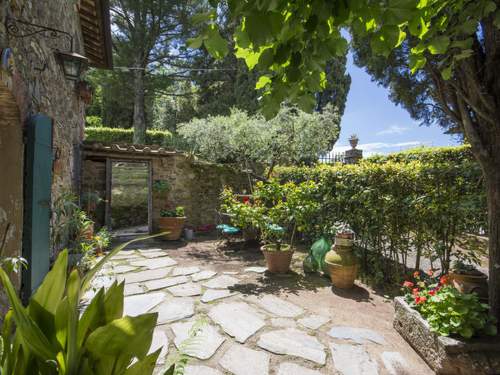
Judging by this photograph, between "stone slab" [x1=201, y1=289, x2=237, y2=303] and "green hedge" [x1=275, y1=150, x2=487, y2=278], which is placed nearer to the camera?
"green hedge" [x1=275, y1=150, x2=487, y2=278]

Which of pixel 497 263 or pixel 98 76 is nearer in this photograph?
pixel 497 263

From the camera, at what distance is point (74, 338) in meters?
0.90

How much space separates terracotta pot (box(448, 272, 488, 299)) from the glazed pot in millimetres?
1242

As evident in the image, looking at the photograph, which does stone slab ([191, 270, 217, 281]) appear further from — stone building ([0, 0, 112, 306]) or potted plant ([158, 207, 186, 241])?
potted plant ([158, 207, 186, 241])

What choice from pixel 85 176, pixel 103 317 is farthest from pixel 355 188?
pixel 85 176

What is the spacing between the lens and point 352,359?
2.21 meters

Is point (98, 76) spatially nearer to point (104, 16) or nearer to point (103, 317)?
point (104, 16)

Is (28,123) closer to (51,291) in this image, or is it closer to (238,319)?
(51,291)

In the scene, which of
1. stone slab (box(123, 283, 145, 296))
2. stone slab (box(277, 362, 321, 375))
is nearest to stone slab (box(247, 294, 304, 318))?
stone slab (box(277, 362, 321, 375))

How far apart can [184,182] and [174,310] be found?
17.6 feet

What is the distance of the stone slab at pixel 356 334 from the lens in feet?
8.17

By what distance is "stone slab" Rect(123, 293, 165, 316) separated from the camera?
2.96 m

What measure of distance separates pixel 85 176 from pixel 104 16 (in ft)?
12.9

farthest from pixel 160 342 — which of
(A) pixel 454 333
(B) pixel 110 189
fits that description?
(B) pixel 110 189
